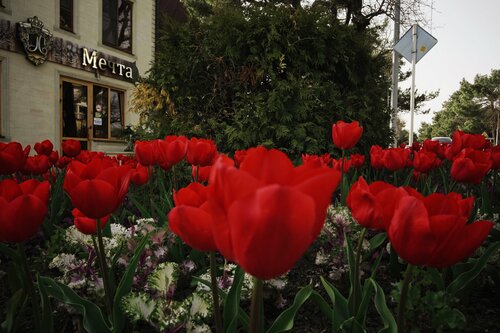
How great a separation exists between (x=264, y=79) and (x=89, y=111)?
10050 millimetres

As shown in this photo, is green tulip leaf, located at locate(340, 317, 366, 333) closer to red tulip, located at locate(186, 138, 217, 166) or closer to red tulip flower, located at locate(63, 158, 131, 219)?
red tulip flower, located at locate(63, 158, 131, 219)

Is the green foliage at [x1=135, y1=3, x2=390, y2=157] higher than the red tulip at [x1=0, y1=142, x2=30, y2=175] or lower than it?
higher

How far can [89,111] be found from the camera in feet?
41.7

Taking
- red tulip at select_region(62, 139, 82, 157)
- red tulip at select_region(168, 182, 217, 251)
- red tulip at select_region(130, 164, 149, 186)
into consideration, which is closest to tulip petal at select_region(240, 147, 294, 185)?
red tulip at select_region(168, 182, 217, 251)

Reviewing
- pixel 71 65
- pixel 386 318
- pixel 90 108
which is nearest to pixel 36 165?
pixel 386 318

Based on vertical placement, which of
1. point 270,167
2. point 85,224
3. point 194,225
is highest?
point 270,167

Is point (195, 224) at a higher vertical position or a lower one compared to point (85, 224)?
higher

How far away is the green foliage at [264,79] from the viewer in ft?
13.5

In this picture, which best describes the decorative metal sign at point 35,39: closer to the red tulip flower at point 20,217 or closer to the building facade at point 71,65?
the building facade at point 71,65

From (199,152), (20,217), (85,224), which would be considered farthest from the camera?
(199,152)

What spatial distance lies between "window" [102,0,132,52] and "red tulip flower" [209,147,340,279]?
47.9ft

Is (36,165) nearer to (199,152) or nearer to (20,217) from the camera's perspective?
(199,152)

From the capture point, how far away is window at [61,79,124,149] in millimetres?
12062

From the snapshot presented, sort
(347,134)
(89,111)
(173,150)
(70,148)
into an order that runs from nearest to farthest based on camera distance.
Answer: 1. (173,150)
2. (347,134)
3. (70,148)
4. (89,111)
